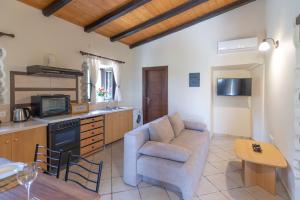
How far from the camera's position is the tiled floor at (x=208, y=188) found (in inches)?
87.9

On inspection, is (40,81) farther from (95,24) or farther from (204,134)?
(204,134)

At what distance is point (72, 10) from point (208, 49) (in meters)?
3.30

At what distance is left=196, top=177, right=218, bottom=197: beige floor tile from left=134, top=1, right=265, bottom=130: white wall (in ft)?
7.38

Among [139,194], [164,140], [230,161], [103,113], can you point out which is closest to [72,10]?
[103,113]

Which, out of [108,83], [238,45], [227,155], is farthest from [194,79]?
[108,83]

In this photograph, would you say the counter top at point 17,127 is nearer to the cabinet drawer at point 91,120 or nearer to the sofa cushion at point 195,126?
the cabinet drawer at point 91,120

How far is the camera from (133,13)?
12.4 feet

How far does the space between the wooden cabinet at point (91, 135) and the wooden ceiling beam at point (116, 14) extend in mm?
2058

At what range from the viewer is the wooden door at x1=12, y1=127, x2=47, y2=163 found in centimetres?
230

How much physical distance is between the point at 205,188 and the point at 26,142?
2.63m

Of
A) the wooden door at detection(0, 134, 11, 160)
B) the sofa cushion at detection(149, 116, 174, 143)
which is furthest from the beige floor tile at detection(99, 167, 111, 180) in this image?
the wooden door at detection(0, 134, 11, 160)

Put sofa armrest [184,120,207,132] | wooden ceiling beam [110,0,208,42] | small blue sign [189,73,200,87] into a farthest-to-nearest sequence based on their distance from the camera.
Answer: small blue sign [189,73,200,87], sofa armrest [184,120,207,132], wooden ceiling beam [110,0,208,42]

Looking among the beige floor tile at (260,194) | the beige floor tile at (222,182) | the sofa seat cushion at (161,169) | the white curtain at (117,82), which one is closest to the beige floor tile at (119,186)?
the sofa seat cushion at (161,169)

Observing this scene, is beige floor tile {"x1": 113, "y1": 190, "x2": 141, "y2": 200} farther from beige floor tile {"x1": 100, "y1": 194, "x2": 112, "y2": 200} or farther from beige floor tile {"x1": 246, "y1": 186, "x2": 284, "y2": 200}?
beige floor tile {"x1": 246, "y1": 186, "x2": 284, "y2": 200}
